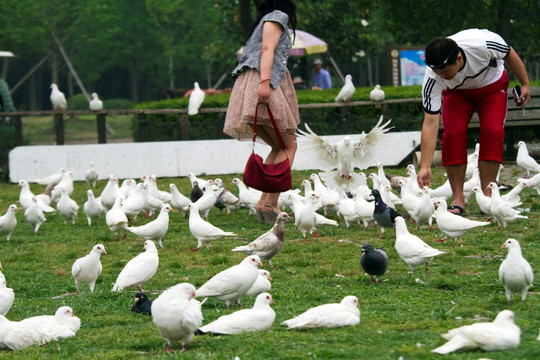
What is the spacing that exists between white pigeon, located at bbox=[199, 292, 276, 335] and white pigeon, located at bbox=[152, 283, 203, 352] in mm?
266

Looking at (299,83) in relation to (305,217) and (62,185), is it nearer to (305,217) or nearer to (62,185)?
(62,185)

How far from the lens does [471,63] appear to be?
9.37 m

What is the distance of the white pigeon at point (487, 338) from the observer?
16.3 feet

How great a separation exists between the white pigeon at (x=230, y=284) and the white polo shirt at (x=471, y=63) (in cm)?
343

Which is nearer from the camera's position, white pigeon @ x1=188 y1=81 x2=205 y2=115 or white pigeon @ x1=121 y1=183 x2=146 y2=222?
white pigeon @ x1=121 y1=183 x2=146 y2=222

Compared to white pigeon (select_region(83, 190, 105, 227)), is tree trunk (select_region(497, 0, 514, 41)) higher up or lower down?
higher up

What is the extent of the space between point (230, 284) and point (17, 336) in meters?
1.58

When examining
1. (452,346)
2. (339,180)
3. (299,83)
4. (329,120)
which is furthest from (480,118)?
(299,83)

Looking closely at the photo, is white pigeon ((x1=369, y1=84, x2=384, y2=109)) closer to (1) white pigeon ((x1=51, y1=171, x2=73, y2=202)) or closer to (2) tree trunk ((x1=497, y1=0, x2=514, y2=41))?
(2) tree trunk ((x1=497, y1=0, x2=514, y2=41))

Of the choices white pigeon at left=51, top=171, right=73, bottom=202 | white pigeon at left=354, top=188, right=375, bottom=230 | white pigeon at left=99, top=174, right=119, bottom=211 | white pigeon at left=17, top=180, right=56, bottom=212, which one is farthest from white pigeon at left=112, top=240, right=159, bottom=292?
white pigeon at left=51, top=171, right=73, bottom=202

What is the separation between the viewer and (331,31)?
3259 cm

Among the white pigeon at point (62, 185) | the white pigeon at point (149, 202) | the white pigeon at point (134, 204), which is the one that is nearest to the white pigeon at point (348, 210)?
the white pigeon at point (134, 204)

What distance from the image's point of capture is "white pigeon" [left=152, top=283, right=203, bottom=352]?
5434 millimetres

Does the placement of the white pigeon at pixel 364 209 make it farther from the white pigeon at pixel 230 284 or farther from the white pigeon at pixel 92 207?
the white pigeon at pixel 230 284
